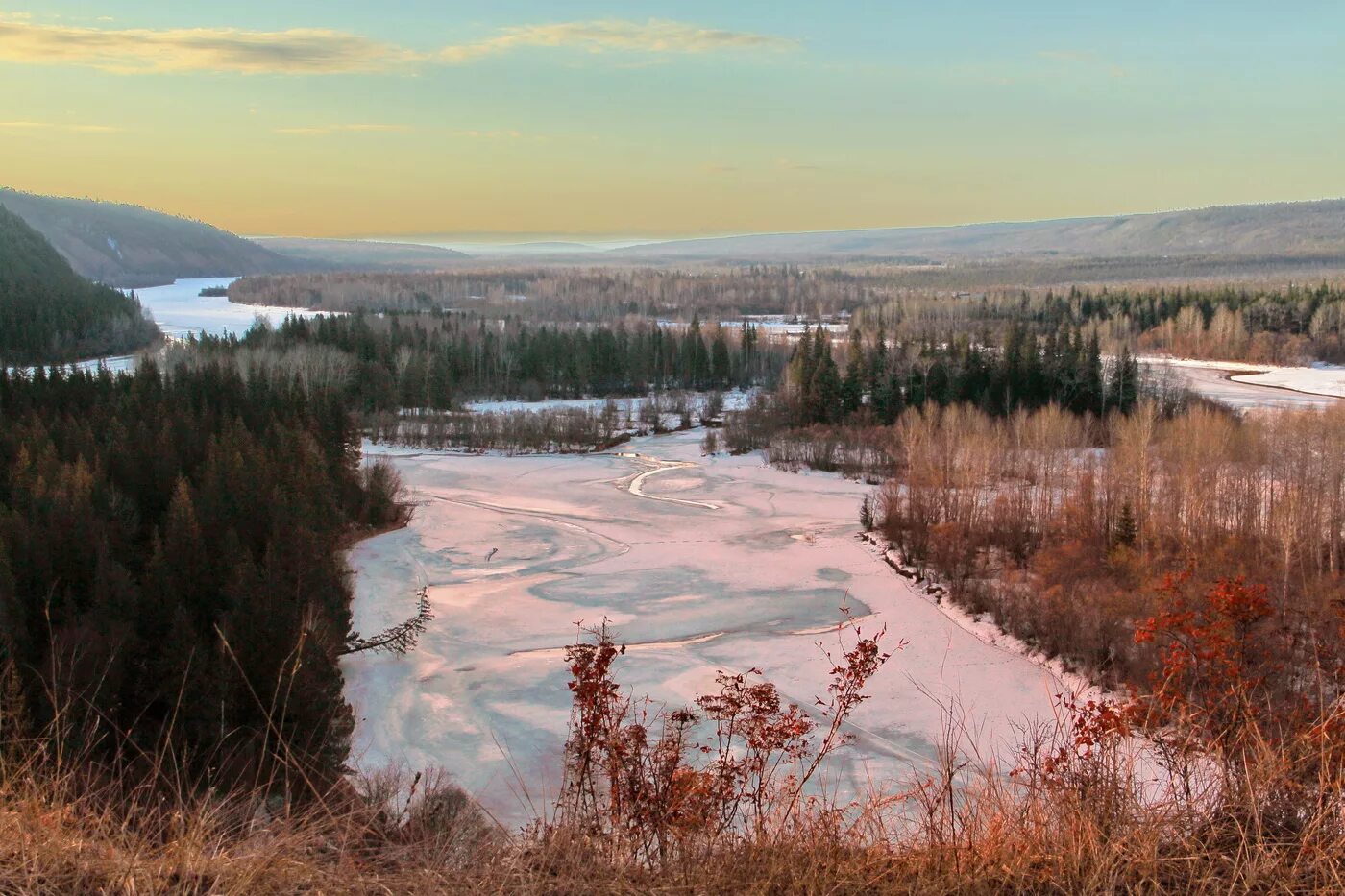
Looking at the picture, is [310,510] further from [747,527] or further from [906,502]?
[906,502]

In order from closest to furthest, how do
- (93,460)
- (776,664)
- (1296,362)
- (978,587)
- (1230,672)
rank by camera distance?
(1230,672) → (776,664) → (93,460) → (978,587) → (1296,362)

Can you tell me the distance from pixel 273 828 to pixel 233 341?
Result: 8876 centimetres

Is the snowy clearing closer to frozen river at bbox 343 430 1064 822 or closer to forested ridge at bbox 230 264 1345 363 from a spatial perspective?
forested ridge at bbox 230 264 1345 363

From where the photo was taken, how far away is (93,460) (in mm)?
29688

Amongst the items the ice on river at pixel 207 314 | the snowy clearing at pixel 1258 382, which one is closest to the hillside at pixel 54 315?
the ice on river at pixel 207 314

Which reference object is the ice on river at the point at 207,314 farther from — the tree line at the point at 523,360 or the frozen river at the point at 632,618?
the frozen river at the point at 632,618

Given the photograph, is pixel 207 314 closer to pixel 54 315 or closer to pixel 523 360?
pixel 54 315

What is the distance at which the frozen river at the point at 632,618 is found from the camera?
70.8 feet

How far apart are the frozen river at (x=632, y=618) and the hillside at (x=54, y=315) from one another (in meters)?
58.5

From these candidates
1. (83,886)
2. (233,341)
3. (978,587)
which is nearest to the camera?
(83,886)

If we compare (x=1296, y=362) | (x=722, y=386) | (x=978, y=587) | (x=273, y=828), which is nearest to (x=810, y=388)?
(x=722, y=386)

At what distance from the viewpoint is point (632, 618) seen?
30266 millimetres

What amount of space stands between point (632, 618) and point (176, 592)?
41.4 ft

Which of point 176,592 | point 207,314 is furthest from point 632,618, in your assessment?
point 207,314
